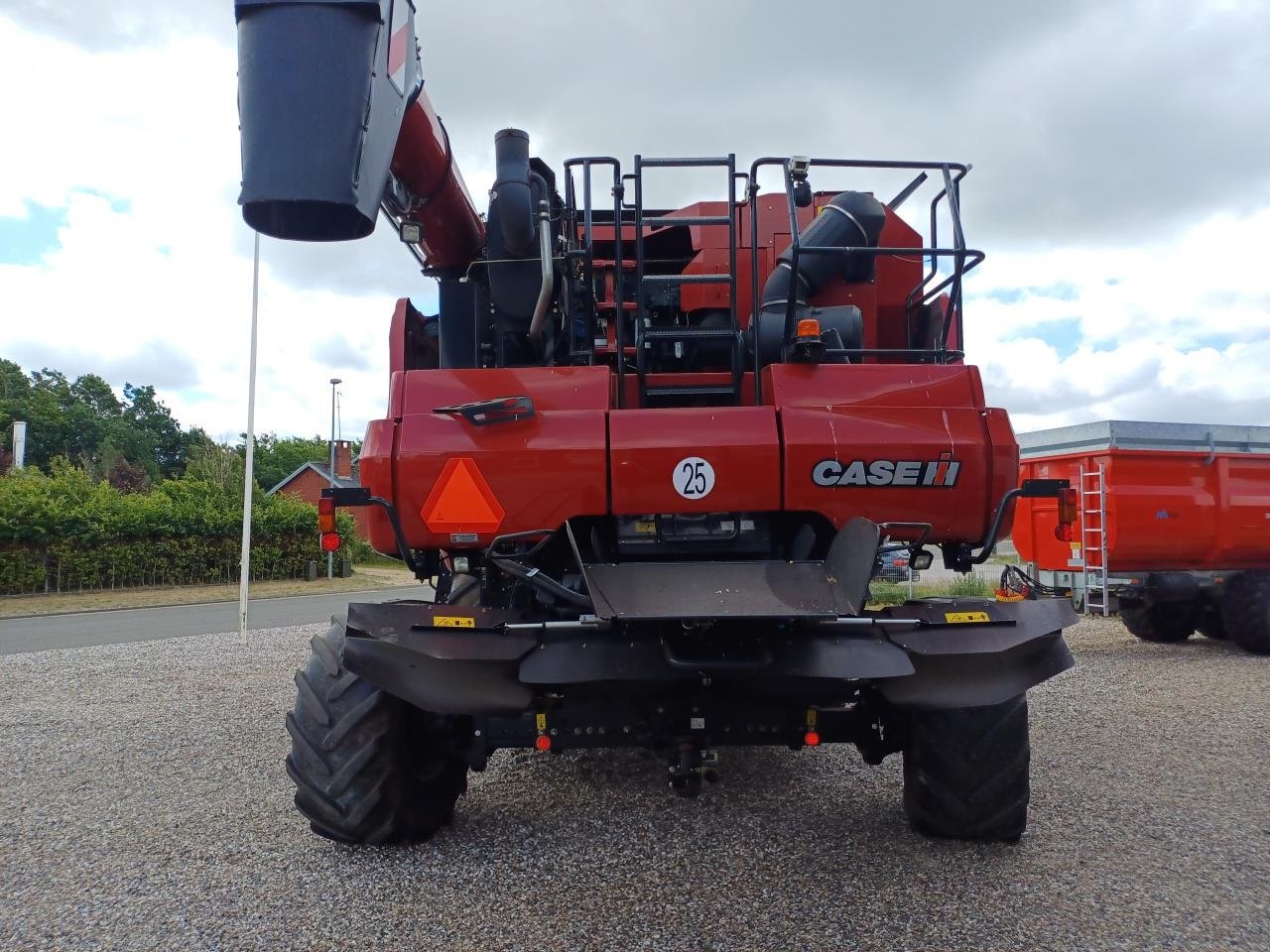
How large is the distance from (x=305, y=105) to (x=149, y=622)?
16469mm

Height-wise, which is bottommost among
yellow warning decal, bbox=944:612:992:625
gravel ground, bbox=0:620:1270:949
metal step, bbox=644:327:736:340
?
gravel ground, bbox=0:620:1270:949

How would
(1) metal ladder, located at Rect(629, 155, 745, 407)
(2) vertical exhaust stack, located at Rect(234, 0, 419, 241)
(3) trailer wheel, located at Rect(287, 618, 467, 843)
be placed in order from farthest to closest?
(1) metal ladder, located at Rect(629, 155, 745, 407)
(3) trailer wheel, located at Rect(287, 618, 467, 843)
(2) vertical exhaust stack, located at Rect(234, 0, 419, 241)

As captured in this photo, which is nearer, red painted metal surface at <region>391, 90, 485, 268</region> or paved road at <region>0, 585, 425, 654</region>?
red painted metal surface at <region>391, 90, 485, 268</region>

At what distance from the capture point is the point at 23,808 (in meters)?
4.72

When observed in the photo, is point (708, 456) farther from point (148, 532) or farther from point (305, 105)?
point (148, 532)

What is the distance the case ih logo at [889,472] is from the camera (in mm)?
3535

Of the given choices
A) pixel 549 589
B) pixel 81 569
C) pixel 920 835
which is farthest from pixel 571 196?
pixel 81 569

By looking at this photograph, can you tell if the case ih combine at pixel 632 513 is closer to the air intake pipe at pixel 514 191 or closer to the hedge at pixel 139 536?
the air intake pipe at pixel 514 191

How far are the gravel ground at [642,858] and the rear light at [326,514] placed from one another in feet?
4.55

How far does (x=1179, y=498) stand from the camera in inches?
399

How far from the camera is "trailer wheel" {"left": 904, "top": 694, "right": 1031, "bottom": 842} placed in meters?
3.73

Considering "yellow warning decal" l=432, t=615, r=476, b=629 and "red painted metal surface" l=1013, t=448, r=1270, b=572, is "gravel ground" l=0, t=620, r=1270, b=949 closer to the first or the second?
"yellow warning decal" l=432, t=615, r=476, b=629

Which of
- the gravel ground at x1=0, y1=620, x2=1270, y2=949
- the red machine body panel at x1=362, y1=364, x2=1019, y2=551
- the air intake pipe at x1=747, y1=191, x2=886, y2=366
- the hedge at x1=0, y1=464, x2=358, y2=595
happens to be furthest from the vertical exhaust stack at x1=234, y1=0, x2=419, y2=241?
the hedge at x1=0, y1=464, x2=358, y2=595

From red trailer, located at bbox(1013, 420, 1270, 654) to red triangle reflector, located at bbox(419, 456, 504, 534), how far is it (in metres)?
8.58
